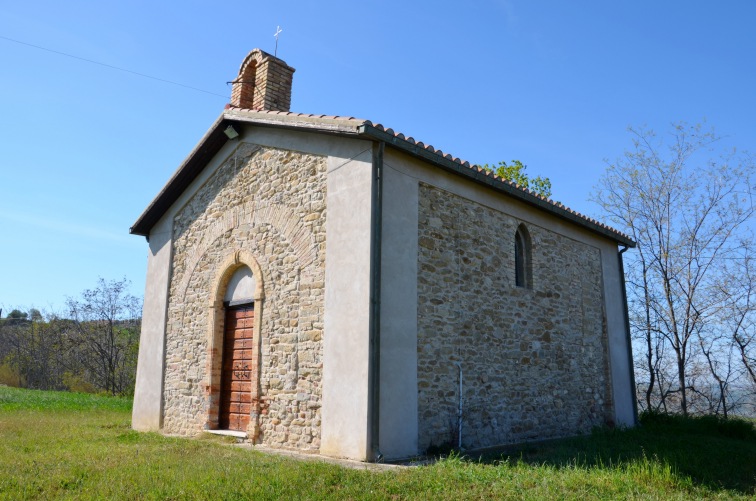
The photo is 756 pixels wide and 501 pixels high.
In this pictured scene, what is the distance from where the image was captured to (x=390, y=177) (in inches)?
321

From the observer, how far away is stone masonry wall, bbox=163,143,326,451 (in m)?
8.20

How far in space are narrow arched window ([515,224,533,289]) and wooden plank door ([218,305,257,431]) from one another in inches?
197

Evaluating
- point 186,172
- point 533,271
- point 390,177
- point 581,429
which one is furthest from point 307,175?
point 581,429

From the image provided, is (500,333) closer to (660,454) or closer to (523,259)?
(523,259)

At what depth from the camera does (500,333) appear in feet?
31.6

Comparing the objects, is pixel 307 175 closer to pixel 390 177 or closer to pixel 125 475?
pixel 390 177

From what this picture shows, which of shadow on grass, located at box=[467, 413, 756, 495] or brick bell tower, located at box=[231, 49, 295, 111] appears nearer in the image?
shadow on grass, located at box=[467, 413, 756, 495]

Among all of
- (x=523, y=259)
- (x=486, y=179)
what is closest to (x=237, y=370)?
(x=486, y=179)

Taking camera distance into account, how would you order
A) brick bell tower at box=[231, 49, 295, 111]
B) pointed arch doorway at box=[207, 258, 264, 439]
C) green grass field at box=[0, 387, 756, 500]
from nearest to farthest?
green grass field at box=[0, 387, 756, 500]
pointed arch doorway at box=[207, 258, 264, 439]
brick bell tower at box=[231, 49, 295, 111]

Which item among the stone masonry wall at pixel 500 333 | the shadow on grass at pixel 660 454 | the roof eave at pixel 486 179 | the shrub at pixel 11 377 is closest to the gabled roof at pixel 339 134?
the roof eave at pixel 486 179

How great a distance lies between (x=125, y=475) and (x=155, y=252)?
284 inches

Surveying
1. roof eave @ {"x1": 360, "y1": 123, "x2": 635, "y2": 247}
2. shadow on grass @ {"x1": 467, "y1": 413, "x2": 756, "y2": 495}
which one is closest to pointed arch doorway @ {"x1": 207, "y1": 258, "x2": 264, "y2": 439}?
roof eave @ {"x1": 360, "y1": 123, "x2": 635, "y2": 247}

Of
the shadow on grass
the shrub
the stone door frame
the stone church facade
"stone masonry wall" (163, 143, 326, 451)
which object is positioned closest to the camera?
the shadow on grass

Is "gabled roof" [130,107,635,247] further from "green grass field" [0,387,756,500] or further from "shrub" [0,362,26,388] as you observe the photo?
"shrub" [0,362,26,388]
